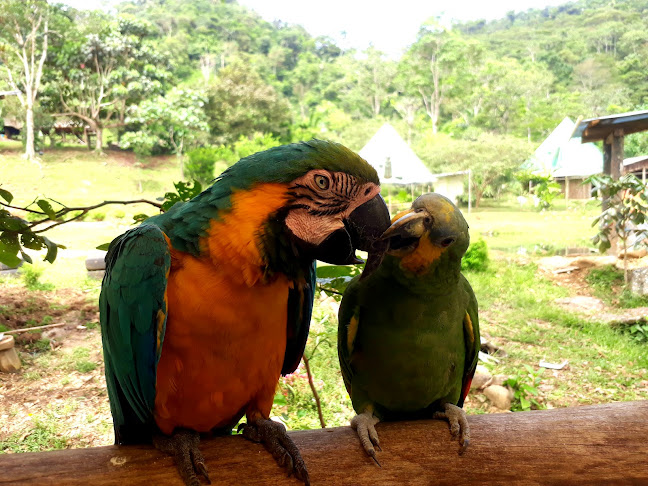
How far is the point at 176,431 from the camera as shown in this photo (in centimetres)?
96

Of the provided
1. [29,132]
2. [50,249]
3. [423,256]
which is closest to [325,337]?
[50,249]

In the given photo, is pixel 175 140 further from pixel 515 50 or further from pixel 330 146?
pixel 330 146

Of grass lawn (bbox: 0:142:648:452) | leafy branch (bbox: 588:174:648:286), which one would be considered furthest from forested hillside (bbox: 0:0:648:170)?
leafy branch (bbox: 588:174:648:286)

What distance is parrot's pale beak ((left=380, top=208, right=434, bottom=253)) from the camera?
99cm

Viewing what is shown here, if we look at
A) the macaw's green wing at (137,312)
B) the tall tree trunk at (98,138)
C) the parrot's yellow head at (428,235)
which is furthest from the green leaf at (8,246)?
the tall tree trunk at (98,138)

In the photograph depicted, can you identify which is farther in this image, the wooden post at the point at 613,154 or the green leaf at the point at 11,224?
the wooden post at the point at 613,154

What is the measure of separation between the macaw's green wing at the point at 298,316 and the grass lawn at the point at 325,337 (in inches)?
25.2

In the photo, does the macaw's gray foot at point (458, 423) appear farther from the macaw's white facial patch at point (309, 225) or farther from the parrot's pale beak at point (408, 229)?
the macaw's white facial patch at point (309, 225)

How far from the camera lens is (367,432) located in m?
0.98

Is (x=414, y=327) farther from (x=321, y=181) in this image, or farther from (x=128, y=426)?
(x=128, y=426)

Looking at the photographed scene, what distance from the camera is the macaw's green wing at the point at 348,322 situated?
1168mm

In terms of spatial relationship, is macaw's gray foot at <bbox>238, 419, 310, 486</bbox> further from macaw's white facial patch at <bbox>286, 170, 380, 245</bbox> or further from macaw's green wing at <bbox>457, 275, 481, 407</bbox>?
macaw's green wing at <bbox>457, 275, 481, 407</bbox>

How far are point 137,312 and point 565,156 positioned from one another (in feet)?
24.6

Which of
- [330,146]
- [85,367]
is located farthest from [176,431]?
[85,367]
